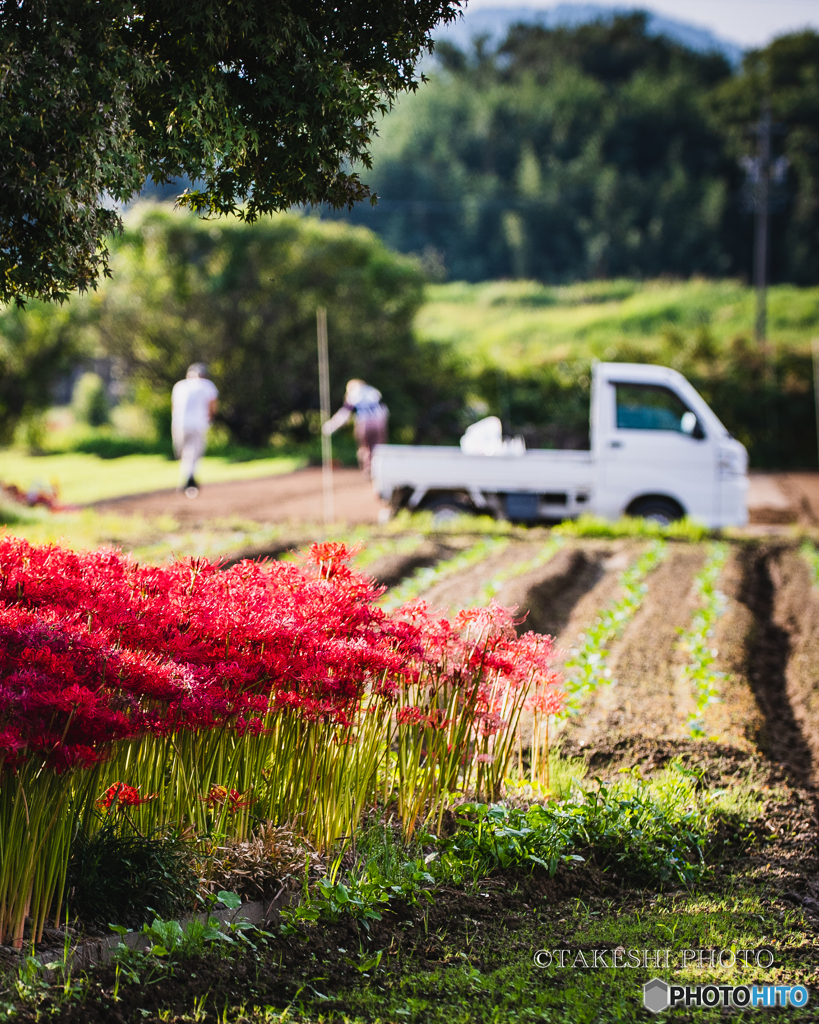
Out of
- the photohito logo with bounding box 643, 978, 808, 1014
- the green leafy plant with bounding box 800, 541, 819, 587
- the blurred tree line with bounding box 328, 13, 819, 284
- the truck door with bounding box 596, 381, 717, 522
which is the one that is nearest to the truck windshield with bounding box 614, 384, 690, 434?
the truck door with bounding box 596, 381, 717, 522

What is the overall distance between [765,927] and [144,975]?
89.1 inches

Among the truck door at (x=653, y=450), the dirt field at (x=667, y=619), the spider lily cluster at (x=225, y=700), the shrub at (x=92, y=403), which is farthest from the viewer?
the shrub at (x=92, y=403)

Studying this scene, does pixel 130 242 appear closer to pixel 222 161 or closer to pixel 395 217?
pixel 222 161

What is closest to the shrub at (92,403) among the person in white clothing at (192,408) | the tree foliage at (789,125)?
the person in white clothing at (192,408)

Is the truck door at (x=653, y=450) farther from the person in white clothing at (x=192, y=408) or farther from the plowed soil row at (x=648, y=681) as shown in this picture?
the person in white clothing at (x=192, y=408)

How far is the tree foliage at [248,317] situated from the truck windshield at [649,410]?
46.3 feet

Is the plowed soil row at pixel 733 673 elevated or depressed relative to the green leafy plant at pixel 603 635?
depressed

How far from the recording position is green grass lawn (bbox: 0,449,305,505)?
19917mm

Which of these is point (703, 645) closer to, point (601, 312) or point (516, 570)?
point (516, 570)

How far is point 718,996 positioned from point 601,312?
49114 mm

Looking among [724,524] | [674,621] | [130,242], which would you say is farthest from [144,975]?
[130,242]

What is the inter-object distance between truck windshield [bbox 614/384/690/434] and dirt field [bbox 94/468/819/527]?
420cm

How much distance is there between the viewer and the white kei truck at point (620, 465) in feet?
43.6

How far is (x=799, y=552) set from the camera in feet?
43.7
